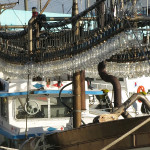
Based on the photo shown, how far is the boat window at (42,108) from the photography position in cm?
1180

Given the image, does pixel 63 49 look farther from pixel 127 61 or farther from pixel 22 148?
pixel 22 148

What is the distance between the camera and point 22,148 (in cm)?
841

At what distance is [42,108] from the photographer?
11914mm

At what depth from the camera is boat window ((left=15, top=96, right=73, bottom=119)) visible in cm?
1180

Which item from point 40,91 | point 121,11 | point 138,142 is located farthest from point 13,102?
point 138,142

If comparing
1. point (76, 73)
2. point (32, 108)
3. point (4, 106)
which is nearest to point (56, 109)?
point (32, 108)

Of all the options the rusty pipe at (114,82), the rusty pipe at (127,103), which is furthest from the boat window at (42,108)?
the rusty pipe at (127,103)

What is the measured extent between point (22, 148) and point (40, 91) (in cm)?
328

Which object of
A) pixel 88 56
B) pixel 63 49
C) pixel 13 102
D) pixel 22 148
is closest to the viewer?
pixel 22 148

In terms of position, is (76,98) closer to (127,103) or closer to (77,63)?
(77,63)

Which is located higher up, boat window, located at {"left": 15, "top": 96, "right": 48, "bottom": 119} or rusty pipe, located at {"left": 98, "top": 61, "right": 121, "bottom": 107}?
rusty pipe, located at {"left": 98, "top": 61, "right": 121, "bottom": 107}

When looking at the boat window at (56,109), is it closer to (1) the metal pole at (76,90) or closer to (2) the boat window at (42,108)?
(2) the boat window at (42,108)

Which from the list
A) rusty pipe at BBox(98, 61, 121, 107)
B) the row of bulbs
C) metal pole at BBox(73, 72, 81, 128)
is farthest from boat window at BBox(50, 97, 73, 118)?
rusty pipe at BBox(98, 61, 121, 107)

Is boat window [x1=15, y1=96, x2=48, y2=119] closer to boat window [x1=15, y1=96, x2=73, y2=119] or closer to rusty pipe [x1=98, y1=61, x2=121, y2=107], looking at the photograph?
boat window [x1=15, y1=96, x2=73, y2=119]
